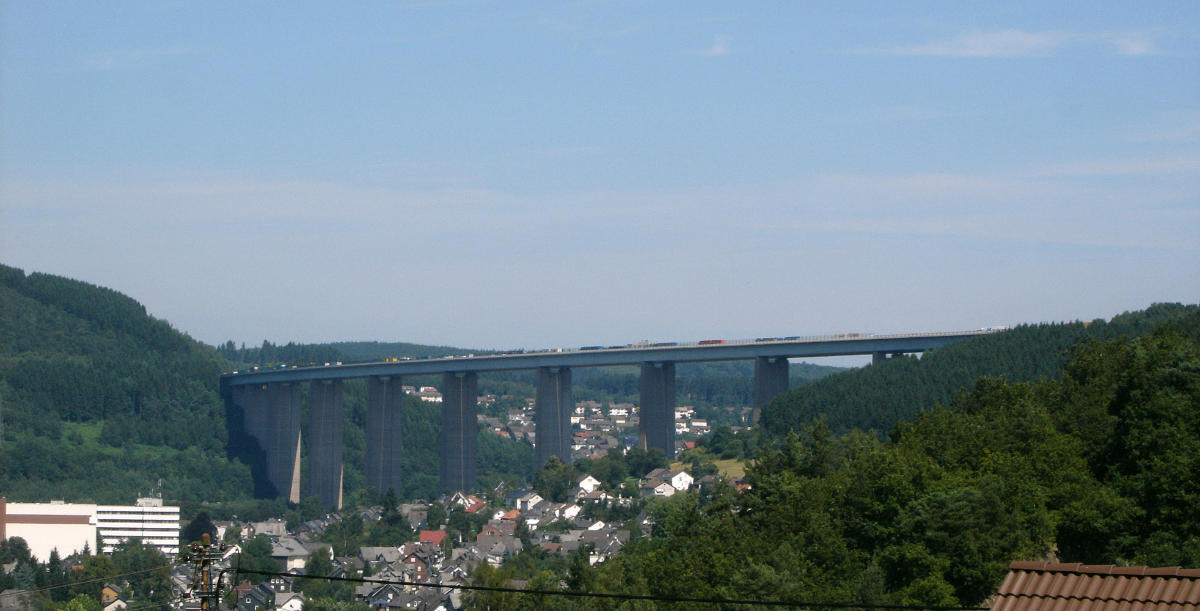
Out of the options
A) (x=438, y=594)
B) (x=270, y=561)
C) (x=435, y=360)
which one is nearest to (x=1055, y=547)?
(x=438, y=594)

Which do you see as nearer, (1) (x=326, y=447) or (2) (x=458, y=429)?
(2) (x=458, y=429)

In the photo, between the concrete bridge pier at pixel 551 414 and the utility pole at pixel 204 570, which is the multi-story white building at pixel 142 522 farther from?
the utility pole at pixel 204 570

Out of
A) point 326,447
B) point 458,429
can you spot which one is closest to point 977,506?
point 458,429

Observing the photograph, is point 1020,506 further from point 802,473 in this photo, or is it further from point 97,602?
point 97,602

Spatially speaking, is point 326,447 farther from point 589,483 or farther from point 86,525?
point 589,483

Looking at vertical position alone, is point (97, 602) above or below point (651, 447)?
below

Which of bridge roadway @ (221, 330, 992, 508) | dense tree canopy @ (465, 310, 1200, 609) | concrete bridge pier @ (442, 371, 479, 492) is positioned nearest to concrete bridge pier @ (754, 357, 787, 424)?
bridge roadway @ (221, 330, 992, 508)
